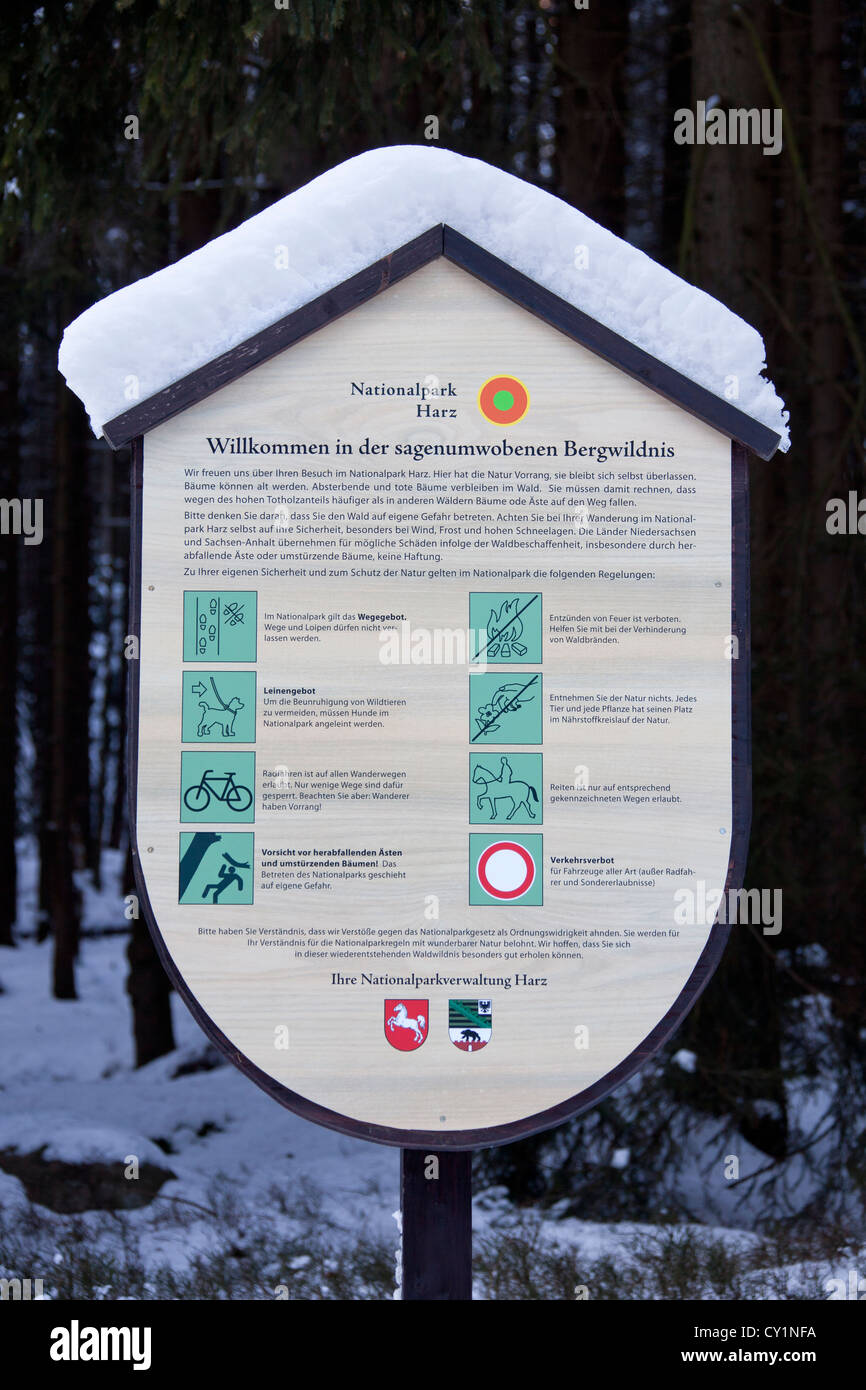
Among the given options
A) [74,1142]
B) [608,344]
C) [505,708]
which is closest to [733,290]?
[608,344]

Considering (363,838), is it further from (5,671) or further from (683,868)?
(5,671)

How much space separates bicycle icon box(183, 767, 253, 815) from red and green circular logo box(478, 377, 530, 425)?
105cm

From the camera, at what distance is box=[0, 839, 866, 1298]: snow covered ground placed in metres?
4.38

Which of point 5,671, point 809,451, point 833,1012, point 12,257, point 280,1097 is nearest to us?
point 280,1097

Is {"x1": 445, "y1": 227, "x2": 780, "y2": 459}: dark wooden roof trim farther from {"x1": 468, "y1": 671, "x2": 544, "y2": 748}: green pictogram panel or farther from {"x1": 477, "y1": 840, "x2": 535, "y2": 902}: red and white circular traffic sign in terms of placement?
{"x1": 477, "y1": 840, "x2": 535, "y2": 902}: red and white circular traffic sign

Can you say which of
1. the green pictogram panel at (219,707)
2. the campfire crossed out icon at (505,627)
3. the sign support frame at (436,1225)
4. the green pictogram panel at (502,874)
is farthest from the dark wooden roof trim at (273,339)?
the sign support frame at (436,1225)

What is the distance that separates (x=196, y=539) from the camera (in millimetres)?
2812

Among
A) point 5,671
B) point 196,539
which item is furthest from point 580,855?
point 5,671

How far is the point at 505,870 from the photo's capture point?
2779mm

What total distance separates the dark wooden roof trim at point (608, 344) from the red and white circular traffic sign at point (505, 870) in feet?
3.64

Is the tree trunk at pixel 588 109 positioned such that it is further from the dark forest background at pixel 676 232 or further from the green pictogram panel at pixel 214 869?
the green pictogram panel at pixel 214 869

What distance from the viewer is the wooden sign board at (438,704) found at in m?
2.75

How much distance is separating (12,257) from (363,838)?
8794 mm

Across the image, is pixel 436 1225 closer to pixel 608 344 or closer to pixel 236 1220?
pixel 608 344
